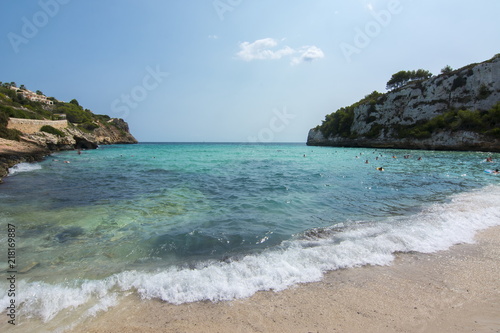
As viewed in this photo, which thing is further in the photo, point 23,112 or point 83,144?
point 83,144

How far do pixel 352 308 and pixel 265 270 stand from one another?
174 centimetres

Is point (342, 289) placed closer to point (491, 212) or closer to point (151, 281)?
point (151, 281)

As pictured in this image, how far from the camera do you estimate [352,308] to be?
3779 millimetres

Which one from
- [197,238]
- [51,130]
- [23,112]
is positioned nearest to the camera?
[197,238]

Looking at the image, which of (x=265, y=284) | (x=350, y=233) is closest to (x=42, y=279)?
(x=265, y=284)

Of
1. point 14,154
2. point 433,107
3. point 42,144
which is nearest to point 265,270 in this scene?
point 14,154

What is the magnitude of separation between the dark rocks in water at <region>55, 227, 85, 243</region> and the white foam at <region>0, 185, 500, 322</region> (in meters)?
2.44

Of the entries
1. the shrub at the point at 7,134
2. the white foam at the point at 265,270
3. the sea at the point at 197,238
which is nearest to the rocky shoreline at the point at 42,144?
the shrub at the point at 7,134

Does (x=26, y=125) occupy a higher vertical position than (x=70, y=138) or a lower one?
higher

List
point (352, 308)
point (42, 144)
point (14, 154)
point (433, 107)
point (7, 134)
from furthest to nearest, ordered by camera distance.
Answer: point (433, 107), point (42, 144), point (7, 134), point (14, 154), point (352, 308)

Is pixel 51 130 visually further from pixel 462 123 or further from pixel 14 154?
pixel 462 123

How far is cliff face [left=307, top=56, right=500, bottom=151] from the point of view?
51281 millimetres

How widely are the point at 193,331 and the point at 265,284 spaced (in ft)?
5.25

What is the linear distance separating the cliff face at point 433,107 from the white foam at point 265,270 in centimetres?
5743
